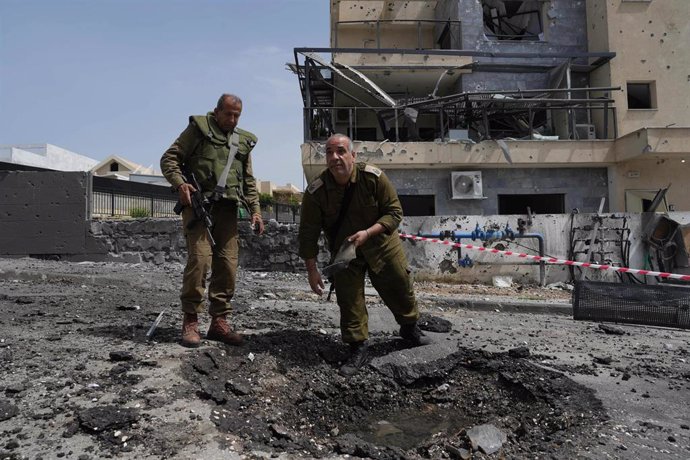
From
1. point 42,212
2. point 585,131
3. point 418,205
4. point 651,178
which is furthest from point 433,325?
point 651,178

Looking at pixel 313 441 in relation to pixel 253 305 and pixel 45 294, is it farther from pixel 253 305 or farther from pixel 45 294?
pixel 45 294

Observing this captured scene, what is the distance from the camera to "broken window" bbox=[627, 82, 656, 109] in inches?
595

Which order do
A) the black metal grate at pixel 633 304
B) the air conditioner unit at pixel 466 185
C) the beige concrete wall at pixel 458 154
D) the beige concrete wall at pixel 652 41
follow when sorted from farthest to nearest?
the beige concrete wall at pixel 652 41
the air conditioner unit at pixel 466 185
the beige concrete wall at pixel 458 154
the black metal grate at pixel 633 304

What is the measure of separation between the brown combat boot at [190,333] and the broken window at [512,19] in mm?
16122

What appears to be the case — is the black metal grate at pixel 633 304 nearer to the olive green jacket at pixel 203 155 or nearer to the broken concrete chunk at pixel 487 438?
the broken concrete chunk at pixel 487 438

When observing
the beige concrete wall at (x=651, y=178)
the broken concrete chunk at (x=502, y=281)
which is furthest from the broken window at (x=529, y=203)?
the broken concrete chunk at (x=502, y=281)

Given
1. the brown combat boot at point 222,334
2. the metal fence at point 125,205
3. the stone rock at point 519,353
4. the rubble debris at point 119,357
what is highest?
the metal fence at point 125,205

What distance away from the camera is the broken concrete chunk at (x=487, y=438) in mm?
2387

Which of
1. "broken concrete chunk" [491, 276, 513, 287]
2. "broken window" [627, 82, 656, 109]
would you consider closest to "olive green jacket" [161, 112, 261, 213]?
"broken concrete chunk" [491, 276, 513, 287]

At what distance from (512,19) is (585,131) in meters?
5.99

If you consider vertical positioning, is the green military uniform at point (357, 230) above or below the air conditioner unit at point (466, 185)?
below

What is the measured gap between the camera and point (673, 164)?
14.4 metres

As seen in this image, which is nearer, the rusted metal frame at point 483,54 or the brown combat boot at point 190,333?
the brown combat boot at point 190,333

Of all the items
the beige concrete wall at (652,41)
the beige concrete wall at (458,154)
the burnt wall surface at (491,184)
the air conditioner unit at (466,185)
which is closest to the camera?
the beige concrete wall at (458,154)
